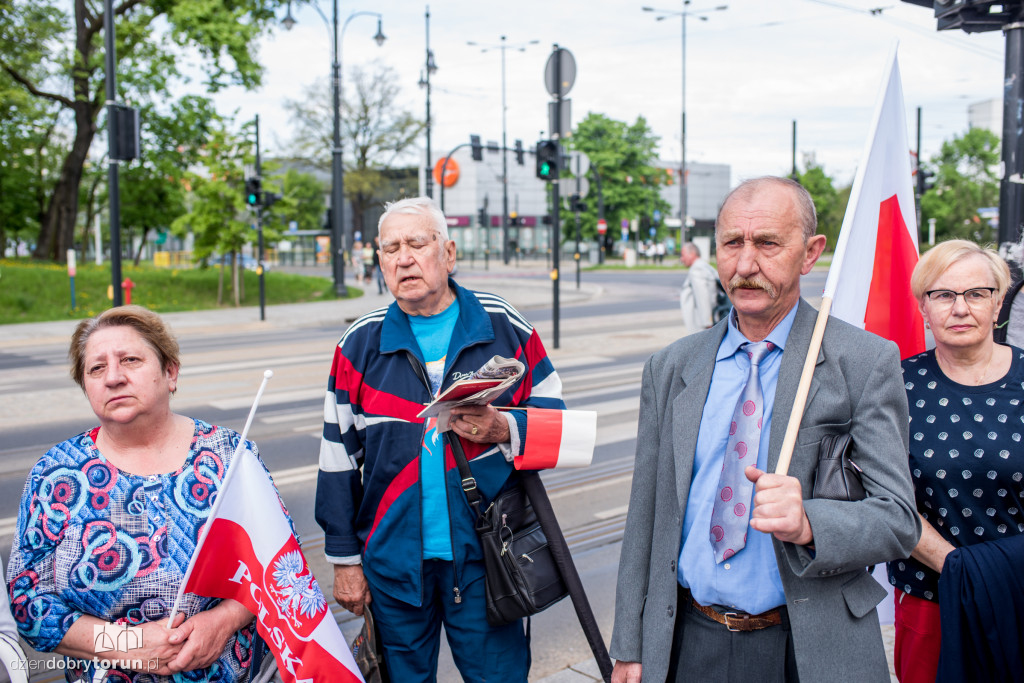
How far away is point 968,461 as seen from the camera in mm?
2451

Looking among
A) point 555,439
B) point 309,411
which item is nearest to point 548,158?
point 309,411

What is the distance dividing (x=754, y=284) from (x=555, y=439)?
0.89 meters

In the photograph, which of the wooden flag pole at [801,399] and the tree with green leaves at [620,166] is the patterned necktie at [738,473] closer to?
the wooden flag pole at [801,399]

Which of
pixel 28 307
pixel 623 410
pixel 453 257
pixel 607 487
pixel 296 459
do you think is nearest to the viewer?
pixel 453 257

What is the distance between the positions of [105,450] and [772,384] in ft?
6.01

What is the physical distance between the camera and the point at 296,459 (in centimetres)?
755

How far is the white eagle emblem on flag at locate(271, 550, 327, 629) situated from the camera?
7.93 feet

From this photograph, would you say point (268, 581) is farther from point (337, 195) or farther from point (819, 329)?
point (337, 195)

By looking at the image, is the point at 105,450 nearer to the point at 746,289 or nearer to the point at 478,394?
the point at 478,394

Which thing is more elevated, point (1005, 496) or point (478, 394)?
point (478, 394)

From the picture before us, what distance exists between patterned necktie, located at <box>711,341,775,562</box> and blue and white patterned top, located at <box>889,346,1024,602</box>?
0.72 meters

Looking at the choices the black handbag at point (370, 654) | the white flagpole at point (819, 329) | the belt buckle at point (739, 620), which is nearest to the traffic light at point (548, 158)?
the white flagpole at point (819, 329)

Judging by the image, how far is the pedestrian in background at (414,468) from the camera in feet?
8.93

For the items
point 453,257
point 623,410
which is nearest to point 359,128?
point 623,410
